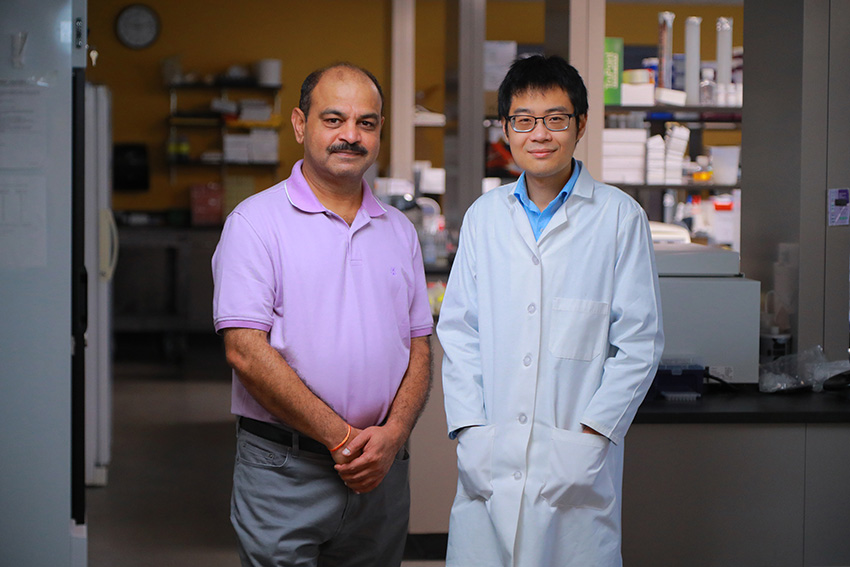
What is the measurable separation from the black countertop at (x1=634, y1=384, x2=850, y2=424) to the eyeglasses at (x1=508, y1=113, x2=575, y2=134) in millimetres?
973

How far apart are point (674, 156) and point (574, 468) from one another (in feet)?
11.0

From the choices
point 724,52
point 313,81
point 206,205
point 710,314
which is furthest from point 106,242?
point 206,205

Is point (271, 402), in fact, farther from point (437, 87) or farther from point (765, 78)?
point (437, 87)

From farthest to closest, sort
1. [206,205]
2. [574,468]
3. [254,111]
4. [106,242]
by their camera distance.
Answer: [254,111]
[206,205]
[106,242]
[574,468]

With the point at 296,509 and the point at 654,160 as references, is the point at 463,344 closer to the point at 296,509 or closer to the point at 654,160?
the point at 296,509

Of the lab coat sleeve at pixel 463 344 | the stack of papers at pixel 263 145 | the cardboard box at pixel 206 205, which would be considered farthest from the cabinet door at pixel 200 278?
the lab coat sleeve at pixel 463 344

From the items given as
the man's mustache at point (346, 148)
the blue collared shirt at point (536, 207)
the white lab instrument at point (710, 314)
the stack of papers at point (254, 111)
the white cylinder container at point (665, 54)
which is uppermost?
the stack of papers at point (254, 111)

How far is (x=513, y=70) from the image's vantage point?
1789 mm

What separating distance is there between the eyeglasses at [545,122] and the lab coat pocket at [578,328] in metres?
0.33

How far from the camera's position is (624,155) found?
14.3 ft

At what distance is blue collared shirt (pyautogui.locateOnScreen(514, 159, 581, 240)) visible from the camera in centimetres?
180

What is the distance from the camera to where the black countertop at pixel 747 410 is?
2.39 m

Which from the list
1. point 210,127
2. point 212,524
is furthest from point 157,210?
point 212,524

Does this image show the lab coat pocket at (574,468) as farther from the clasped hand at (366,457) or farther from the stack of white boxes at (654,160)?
the stack of white boxes at (654,160)
